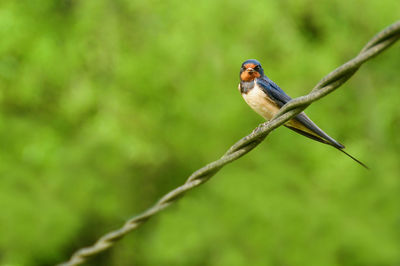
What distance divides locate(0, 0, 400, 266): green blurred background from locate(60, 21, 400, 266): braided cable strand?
4.90 m

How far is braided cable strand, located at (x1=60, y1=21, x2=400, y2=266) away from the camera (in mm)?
1255

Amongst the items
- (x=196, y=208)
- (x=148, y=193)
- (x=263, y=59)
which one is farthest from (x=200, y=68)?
(x=148, y=193)

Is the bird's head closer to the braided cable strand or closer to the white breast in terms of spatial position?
the white breast

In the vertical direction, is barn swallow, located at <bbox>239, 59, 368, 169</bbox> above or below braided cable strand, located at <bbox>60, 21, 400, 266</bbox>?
above

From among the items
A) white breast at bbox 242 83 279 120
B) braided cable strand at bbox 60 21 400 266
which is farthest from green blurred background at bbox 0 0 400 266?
braided cable strand at bbox 60 21 400 266

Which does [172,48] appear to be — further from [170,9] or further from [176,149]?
[176,149]

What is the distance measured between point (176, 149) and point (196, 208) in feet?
3.12

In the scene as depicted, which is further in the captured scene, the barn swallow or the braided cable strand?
the barn swallow

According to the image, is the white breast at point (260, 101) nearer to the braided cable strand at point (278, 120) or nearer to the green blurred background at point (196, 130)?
the braided cable strand at point (278, 120)

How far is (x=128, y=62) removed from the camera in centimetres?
734

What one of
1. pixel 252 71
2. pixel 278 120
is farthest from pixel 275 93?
pixel 278 120

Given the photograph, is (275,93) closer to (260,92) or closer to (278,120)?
(260,92)

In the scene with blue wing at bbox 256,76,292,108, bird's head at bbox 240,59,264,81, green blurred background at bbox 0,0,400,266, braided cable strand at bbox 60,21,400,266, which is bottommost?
braided cable strand at bbox 60,21,400,266

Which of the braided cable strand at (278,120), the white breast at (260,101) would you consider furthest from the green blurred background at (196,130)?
the braided cable strand at (278,120)
